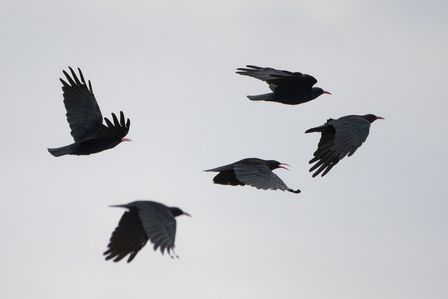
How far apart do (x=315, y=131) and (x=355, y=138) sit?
2.97ft

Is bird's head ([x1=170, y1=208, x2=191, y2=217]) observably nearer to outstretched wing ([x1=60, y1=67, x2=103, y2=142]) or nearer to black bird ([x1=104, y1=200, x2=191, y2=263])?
black bird ([x1=104, y1=200, x2=191, y2=263])

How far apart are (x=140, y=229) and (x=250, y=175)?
378 cm

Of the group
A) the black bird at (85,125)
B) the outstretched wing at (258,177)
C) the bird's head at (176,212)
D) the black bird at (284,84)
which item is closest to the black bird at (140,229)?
the bird's head at (176,212)

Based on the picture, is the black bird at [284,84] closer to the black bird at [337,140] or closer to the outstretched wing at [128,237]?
the black bird at [337,140]

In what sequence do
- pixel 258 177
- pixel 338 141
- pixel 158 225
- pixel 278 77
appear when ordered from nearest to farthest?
pixel 158 225
pixel 338 141
pixel 258 177
pixel 278 77

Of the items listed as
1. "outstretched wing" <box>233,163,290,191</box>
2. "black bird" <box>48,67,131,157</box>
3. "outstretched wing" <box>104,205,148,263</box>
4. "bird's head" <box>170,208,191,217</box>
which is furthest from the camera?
"black bird" <box>48,67,131,157</box>

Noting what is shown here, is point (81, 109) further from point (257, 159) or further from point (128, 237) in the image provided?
point (128, 237)

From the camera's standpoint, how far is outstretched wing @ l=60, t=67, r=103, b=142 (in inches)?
632

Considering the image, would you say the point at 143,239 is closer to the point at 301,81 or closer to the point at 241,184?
the point at 241,184

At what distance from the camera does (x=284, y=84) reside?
15.7 meters

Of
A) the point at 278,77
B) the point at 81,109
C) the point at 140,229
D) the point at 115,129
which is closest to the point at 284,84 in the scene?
the point at 278,77

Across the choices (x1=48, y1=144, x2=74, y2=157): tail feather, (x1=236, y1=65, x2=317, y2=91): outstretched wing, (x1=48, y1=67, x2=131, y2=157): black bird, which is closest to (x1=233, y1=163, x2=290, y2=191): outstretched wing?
(x1=236, y1=65, x2=317, y2=91): outstretched wing

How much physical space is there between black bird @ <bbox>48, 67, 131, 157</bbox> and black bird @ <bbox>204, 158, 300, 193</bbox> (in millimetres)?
2448

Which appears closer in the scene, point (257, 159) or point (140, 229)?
point (140, 229)
